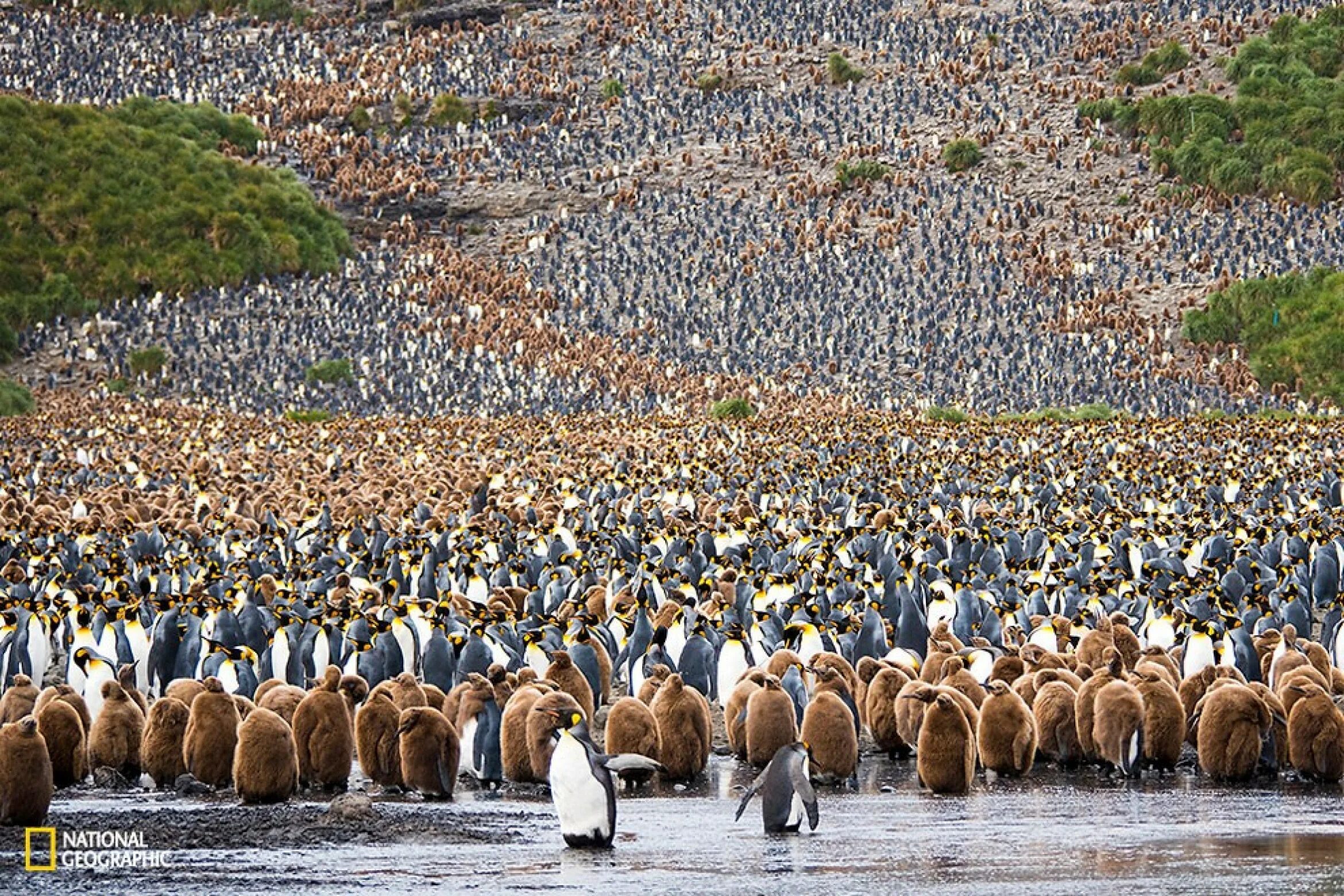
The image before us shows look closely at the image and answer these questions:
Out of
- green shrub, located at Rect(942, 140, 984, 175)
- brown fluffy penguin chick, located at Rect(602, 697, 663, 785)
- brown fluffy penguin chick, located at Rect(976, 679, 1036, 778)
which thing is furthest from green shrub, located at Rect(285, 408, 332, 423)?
brown fluffy penguin chick, located at Rect(976, 679, 1036, 778)

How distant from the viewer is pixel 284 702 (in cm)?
1210

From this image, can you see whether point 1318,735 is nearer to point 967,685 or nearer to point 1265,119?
point 967,685

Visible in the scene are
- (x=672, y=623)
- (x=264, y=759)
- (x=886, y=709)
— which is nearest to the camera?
(x=264, y=759)

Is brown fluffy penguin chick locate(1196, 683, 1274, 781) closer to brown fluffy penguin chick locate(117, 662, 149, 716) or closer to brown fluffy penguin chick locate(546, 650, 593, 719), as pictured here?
brown fluffy penguin chick locate(546, 650, 593, 719)

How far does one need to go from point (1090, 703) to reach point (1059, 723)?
9.4 inches

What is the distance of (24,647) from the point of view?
15.6 m

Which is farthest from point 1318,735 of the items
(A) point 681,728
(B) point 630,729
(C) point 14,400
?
(C) point 14,400

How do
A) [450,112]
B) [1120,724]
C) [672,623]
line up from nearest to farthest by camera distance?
[1120,724], [672,623], [450,112]

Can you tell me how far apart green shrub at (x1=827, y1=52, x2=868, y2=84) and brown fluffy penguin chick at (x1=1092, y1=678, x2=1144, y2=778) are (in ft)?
→ 207

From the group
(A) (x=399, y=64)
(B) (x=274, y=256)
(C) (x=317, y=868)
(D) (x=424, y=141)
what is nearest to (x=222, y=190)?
(B) (x=274, y=256)

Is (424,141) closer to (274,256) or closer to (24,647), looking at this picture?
(274,256)

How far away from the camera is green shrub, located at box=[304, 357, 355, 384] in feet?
172

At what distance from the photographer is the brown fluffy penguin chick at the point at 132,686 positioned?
13100 mm

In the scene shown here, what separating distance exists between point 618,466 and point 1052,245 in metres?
30.3
